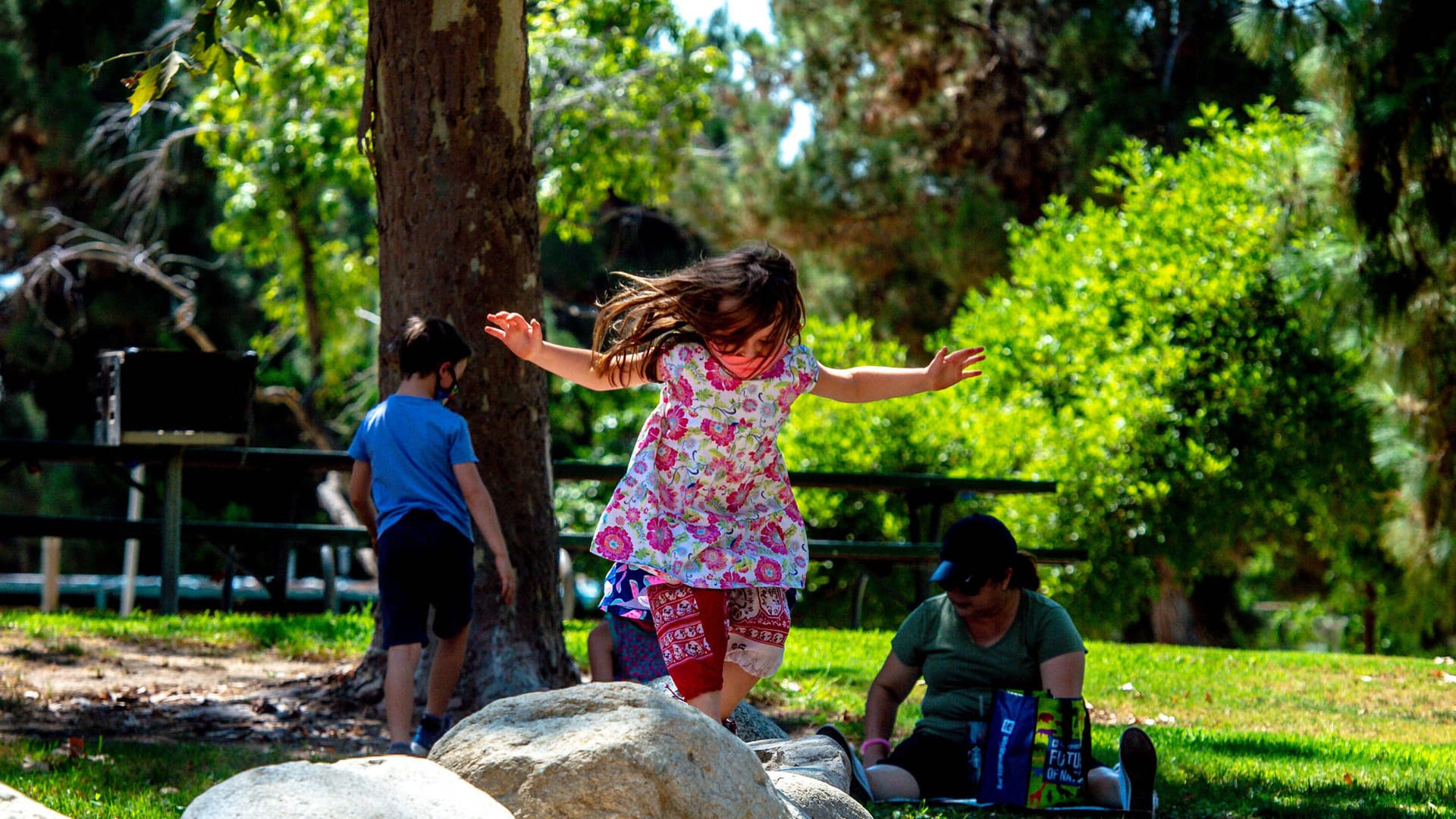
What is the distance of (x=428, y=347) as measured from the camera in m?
5.17

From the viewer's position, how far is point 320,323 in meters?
19.0

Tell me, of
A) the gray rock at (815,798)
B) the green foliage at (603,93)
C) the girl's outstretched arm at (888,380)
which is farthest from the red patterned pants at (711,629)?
the green foliage at (603,93)

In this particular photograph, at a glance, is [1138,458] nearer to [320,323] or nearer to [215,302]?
[320,323]

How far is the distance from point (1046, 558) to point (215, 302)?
1801 centimetres

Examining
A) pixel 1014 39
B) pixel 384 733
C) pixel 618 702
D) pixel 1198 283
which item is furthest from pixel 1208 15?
pixel 618 702

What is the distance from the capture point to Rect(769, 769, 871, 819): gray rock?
3.57 m

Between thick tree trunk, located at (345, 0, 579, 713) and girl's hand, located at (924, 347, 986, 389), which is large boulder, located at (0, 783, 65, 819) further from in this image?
thick tree trunk, located at (345, 0, 579, 713)

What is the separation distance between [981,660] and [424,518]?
1.95 metres

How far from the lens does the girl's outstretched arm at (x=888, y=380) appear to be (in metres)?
4.30

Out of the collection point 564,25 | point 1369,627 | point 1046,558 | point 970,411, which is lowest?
point 1369,627

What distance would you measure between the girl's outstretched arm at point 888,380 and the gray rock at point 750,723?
1.11m

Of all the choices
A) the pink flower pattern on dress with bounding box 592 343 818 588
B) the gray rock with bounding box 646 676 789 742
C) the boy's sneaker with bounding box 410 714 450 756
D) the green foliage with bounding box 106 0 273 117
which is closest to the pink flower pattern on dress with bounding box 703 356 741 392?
the pink flower pattern on dress with bounding box 592 343 818 588

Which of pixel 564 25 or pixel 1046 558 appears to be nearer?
pixel 1046 558

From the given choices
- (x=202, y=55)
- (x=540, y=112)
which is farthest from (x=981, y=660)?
(x=540, y=112)
